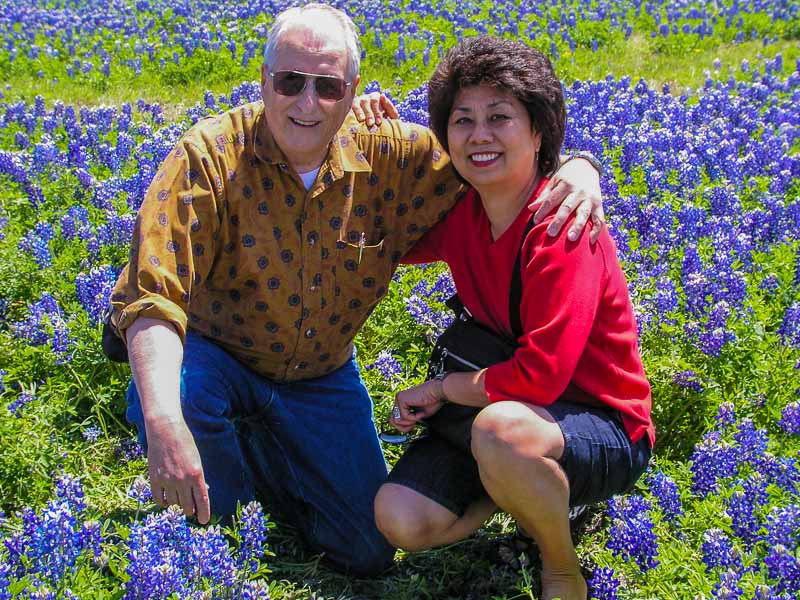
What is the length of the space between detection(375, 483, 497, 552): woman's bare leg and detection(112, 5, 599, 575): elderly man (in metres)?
0.28

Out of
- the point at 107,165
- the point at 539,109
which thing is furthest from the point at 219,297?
the point at 107,165

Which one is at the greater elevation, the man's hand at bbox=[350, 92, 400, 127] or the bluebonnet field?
the man's hand at bbox=[350, 92, 400, 127]

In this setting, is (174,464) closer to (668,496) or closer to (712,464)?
(668,496)

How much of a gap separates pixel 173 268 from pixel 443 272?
6.85ft

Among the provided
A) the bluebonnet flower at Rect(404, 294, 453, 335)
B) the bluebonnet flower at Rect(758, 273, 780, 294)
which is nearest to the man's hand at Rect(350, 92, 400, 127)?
the bluebonnet flower at Rect(404, 294, 453, 335)

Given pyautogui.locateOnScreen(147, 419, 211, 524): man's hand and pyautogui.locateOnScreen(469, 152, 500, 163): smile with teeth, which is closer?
pyautogui.locateOnScreen(147, 419, 211, 524): man's hand

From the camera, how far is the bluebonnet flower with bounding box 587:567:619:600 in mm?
3078

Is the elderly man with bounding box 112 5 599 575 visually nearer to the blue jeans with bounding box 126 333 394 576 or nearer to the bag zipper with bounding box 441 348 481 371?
the blue jeans with bounding box 126 333 394 576

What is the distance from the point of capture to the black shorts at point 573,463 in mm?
3061

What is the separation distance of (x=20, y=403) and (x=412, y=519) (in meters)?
1.70

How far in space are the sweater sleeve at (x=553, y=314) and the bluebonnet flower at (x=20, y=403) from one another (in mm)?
2004

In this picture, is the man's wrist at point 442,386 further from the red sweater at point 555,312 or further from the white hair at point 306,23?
the white hair at point 306,23

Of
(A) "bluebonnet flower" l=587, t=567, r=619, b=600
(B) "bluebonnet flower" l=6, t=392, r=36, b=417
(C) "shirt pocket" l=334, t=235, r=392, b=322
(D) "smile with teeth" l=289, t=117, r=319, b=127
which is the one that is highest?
(D) "smile with teeth" l=289, t=117, r=319, b=127

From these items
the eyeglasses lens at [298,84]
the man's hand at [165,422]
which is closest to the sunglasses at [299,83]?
the eyeglasses lens at [298,84]
